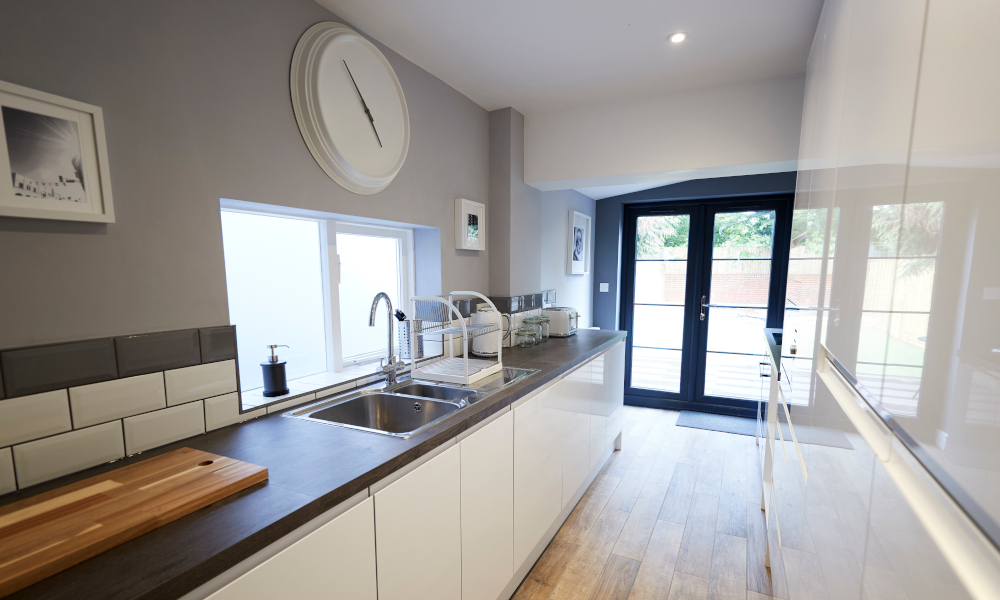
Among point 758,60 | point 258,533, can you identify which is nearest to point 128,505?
point 258,533

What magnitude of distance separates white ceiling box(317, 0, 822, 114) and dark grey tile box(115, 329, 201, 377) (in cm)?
137

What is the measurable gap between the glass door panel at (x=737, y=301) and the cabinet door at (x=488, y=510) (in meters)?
3.07

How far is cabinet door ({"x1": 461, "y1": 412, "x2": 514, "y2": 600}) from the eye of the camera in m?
1.49

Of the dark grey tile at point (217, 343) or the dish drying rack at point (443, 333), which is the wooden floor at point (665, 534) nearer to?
the dish drying rack at point (443, 333)

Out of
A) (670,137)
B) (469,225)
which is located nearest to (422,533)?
(469,225)

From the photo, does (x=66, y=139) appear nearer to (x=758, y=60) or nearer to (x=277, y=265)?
(x=277, y=265)

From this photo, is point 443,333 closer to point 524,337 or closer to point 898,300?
point 524,337

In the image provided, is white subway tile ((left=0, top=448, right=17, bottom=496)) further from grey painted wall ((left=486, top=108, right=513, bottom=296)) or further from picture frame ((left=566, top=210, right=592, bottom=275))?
picture frame ((left=566, top=210, right=592, bottom=275))

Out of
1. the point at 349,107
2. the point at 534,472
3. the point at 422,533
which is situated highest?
the point at 349,107

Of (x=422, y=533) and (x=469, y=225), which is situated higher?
(x=469, y=225)

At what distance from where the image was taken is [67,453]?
1048mm

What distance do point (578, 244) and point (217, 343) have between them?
323 centimetres

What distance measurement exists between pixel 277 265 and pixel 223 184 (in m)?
0.48

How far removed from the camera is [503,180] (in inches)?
112
